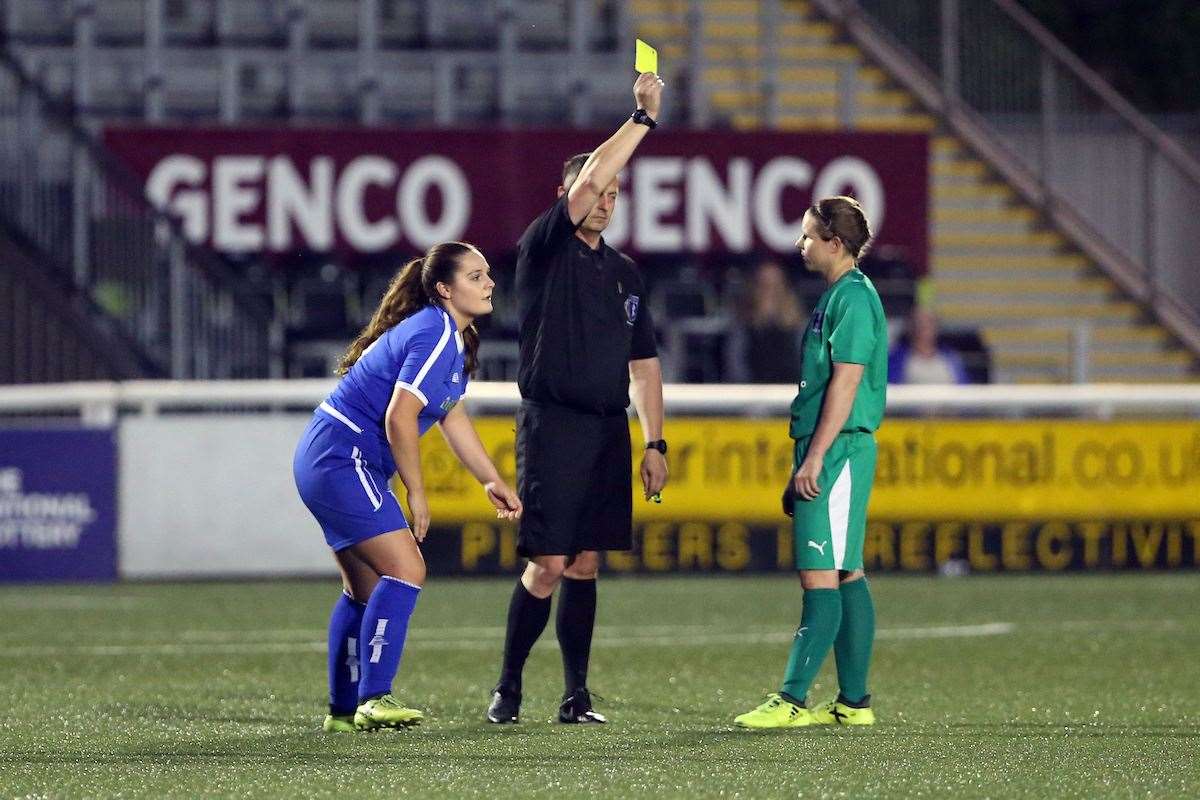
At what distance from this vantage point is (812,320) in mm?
7551

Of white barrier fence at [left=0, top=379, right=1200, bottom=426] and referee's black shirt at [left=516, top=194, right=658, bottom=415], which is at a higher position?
referee's black shirt at [left=516, top=194, right=658, bottom=415]

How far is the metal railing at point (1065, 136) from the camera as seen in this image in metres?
20.5

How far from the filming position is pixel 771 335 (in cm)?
1639

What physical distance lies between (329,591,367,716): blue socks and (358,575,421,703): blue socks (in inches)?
4.3

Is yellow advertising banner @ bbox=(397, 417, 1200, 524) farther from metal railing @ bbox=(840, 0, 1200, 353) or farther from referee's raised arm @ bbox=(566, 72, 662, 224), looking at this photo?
referee's raised arm @ bbox=(566, 72, 662, 224)

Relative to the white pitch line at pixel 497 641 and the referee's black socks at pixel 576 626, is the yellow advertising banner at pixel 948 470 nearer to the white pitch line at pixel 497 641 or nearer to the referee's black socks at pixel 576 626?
the white pitch line at pixel 497 641

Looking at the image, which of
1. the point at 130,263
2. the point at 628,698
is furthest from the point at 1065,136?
the point at 628,698

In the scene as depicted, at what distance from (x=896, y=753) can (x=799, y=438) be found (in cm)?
120

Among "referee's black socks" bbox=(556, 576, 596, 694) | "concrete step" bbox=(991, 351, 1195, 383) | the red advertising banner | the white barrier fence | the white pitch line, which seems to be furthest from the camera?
"concrete step" bbox=(991, 351, 1195, 383)

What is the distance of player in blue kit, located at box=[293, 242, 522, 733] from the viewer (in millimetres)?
7219

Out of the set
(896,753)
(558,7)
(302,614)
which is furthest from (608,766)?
(558,7)

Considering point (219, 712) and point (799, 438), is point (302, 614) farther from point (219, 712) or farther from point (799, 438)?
point (799, 438)

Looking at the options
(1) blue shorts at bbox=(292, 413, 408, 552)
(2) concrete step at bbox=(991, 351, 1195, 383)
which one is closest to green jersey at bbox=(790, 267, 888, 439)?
(1) blue shorts at bbox=(292, 413, 408, 552)

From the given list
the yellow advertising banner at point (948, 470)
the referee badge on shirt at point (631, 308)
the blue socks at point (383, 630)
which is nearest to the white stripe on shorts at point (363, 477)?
the blue socks at point (383, 630)
